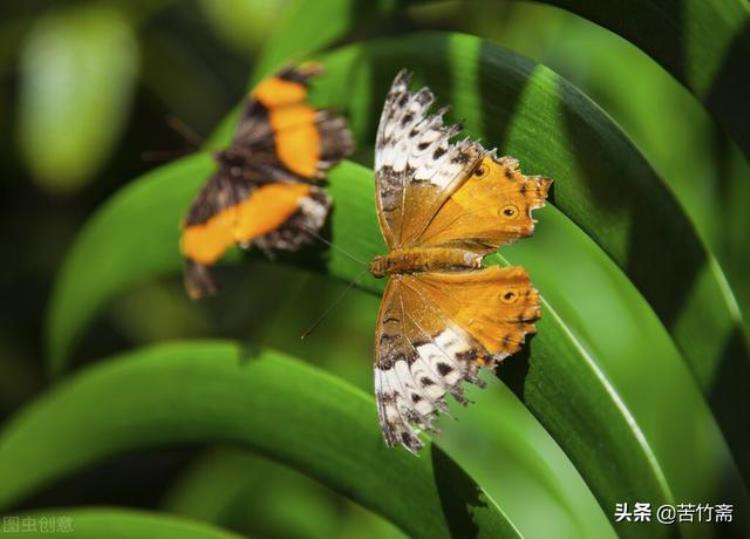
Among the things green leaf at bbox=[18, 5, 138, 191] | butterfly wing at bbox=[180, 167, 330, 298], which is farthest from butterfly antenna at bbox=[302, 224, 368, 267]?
green leaf at bbox=[18, 5, 138, 191]

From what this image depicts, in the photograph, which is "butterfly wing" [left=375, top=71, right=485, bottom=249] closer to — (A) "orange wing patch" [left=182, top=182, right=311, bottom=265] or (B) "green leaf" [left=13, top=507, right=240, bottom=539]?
(A) "orange wing patch" [left=182, top=182, right=311, bottom=265]

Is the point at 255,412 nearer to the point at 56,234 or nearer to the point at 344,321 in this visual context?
the point at 344,321

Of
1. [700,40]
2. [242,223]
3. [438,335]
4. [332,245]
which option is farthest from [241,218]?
[700,40]

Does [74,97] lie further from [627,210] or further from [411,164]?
[627,210]

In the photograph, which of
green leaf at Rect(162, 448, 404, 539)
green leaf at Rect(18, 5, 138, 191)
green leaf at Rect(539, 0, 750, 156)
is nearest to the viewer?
green leaf at Rect(539, 0, 750, 156)

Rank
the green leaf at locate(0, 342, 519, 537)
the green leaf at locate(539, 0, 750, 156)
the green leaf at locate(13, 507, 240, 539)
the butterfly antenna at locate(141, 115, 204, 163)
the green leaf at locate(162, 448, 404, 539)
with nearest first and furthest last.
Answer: the green leaf at locate(539, 0, 750, 156) → the green leaf at locate(0, 342, 519, 537) → the green leaf at locate(13, 507, 240, 539) → the butterfly antenna at locate(141, 115, 204, 163) → the green leaf at locate(162, 448, 404, 539)

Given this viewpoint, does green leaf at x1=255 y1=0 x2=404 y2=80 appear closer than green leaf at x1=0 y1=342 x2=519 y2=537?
No

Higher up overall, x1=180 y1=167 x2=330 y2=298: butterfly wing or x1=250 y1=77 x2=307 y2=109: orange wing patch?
x1=250 y1=77 x2=307 y2=109: orange wing patch
